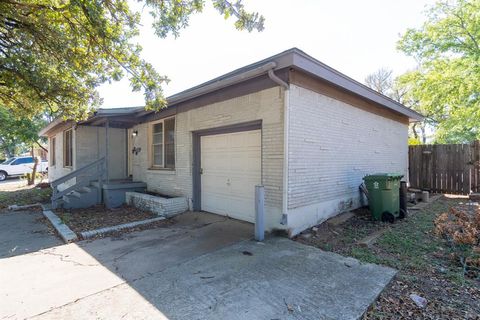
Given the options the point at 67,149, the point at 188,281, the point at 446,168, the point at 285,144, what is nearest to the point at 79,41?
the point at 285,144

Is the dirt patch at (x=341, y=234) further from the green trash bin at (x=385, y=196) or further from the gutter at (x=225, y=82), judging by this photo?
the gutter at (x=225, y=82)

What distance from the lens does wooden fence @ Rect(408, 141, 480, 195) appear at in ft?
30.6

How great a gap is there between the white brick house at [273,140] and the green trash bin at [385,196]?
636mm

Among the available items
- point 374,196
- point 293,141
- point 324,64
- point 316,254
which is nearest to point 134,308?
point 316,254

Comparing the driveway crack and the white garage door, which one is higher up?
the white garage door

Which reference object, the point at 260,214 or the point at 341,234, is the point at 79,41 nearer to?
the point at 260,214

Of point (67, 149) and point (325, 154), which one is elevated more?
point (67, 149)

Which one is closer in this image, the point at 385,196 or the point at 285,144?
the point at 285,144

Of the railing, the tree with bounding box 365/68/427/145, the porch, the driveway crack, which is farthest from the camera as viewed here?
the tree with bounding box 365/68/427/145

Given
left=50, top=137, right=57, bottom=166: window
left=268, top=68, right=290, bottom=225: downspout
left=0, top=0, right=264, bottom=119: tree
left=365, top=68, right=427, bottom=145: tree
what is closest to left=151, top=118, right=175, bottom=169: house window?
left=0, top=0, right=264, bottom=119: tree

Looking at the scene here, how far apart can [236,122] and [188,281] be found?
350 centimetres

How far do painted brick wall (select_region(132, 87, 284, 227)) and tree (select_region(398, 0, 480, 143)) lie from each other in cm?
1139

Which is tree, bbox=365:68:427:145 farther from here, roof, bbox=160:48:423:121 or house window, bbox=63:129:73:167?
house window, bbox=63:129:73:167

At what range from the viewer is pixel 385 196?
5.83m
